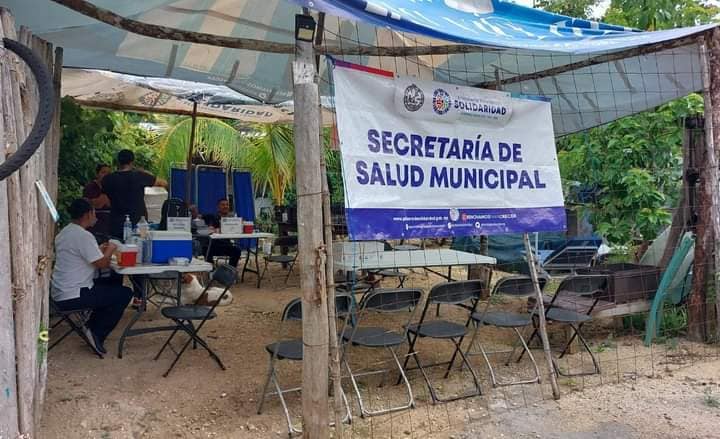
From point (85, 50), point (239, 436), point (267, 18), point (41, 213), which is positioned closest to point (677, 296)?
point (239, 436)

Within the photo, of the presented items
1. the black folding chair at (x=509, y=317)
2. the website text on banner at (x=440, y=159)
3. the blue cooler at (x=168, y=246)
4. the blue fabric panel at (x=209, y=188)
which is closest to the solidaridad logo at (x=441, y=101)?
the website text on banner at (x=440, y=159)

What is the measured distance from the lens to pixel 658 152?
586 cm

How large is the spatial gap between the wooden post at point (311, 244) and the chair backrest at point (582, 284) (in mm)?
2630

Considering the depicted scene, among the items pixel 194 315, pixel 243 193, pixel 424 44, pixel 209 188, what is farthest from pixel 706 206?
pixel 209 188

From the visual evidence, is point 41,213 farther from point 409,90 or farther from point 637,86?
point 637,86

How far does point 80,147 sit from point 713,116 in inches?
284

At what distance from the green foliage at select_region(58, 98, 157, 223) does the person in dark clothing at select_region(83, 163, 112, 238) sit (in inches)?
14.7

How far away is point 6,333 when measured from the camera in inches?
92.6

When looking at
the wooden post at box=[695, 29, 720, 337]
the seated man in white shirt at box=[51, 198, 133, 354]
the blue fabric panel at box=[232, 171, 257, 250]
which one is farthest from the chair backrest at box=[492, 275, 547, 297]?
the blue fabric panel at box=[232, 171, 257, 250]

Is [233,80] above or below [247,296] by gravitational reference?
above

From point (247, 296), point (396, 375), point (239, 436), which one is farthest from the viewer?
point (247, 296)

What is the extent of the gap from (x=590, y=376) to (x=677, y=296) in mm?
1721

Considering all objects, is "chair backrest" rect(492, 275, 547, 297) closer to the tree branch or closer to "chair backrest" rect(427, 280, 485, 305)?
"chair backrest" rect(427, 280, 485, 305)

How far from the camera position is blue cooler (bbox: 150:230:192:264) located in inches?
180
